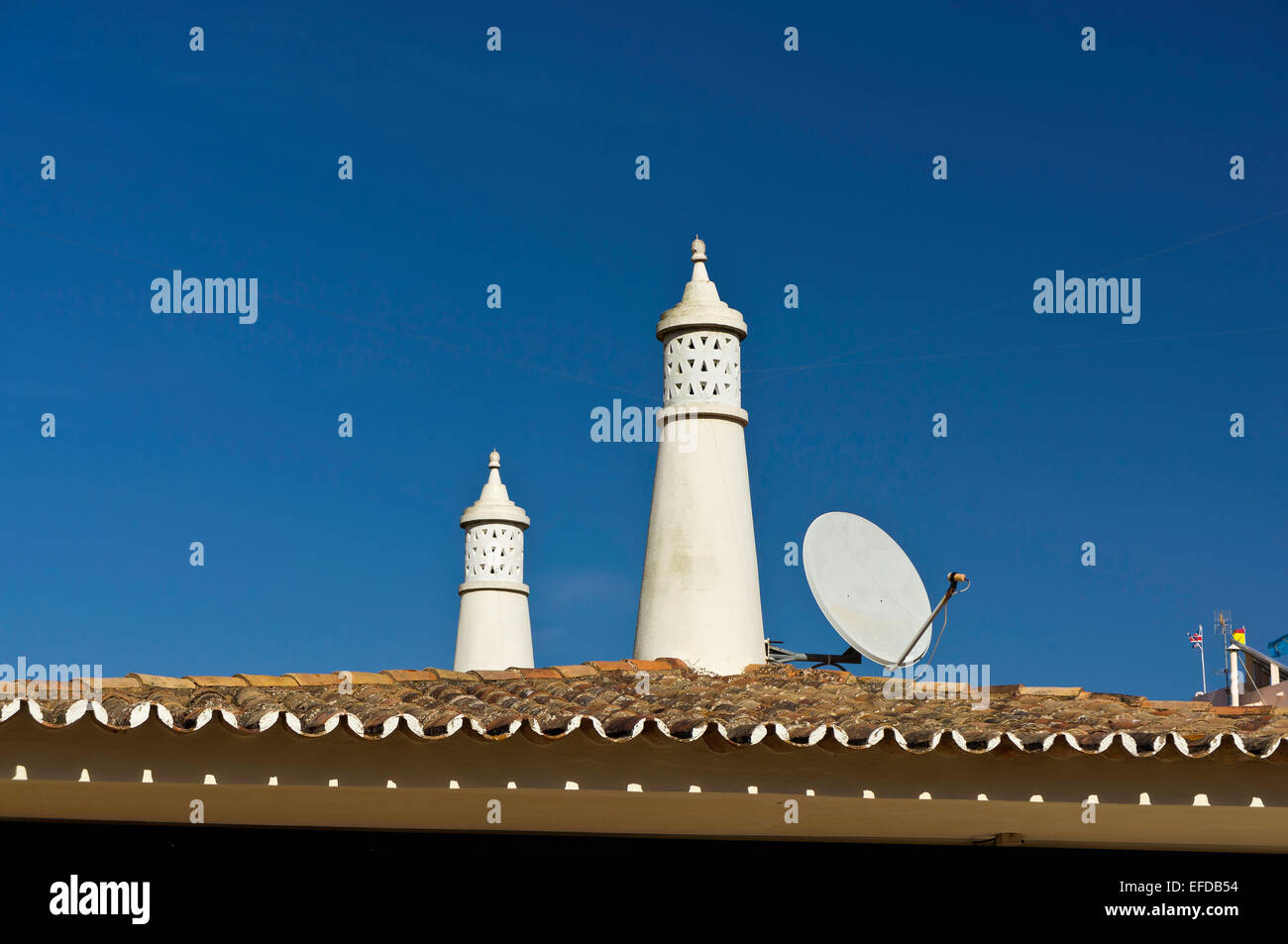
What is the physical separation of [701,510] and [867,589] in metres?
1.71

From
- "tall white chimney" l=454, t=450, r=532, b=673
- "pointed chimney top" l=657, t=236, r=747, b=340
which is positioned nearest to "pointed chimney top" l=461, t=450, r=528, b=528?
"tall white chimney" l=454, t=450, r=532, b=673

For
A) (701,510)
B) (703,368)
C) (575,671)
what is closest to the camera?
(575,671)

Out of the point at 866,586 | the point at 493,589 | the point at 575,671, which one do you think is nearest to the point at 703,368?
the point at 866,586

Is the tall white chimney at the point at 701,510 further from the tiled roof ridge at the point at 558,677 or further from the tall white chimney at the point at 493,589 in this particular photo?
the tall white chimney at the point at 493,589

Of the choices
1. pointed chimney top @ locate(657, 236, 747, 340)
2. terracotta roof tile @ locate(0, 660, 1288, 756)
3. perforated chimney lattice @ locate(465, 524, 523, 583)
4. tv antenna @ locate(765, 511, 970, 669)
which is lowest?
terracotta roof tile @ locate(0, 660, 1288, 756)

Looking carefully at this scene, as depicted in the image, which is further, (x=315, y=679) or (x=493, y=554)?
(x=493, y=554)

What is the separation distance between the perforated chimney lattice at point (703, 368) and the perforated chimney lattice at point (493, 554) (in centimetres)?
890

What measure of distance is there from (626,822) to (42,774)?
2.99 meters

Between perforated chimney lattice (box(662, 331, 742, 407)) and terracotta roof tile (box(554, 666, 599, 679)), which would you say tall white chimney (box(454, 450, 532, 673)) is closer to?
perforated chimney lattice (box(662, 331, 742, 407))

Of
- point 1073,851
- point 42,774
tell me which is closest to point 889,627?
point 1073,851

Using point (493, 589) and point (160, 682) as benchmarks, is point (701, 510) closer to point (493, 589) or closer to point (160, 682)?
point (160, 682)

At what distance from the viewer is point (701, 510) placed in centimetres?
1304

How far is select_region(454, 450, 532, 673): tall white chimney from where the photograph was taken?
2128 centimetres
